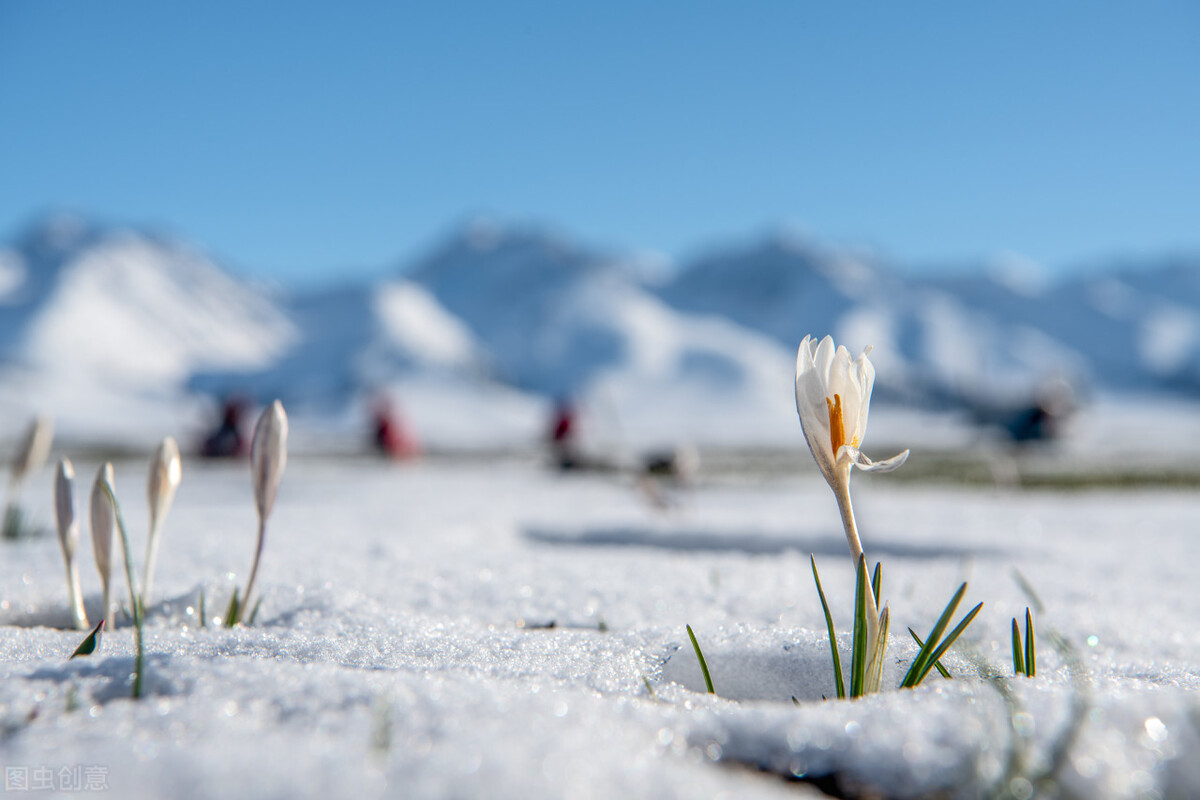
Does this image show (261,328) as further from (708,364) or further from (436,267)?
(708,364)

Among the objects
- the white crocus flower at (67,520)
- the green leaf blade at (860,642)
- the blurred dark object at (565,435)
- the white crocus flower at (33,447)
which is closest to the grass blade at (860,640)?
the green leaf blade at (860,642)

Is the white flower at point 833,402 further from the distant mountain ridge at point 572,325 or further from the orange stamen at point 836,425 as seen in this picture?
the distant mountain ridge at point 572,325

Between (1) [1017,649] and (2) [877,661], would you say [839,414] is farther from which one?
(1) [1017,649]

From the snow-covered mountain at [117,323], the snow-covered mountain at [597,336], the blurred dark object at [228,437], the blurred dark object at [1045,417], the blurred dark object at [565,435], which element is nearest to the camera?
Result: the blurred dark object at [565,435]

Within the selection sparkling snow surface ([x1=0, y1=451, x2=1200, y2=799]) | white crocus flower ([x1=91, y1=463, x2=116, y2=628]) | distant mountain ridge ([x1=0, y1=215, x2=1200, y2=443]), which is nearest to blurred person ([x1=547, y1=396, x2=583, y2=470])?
sparkling snow surface ([x1=0, y1=451, x2=1200, y2=799])

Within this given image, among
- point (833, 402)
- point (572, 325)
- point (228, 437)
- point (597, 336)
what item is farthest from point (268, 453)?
point (572, 325)

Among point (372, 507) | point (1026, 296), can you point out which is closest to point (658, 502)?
point (372, 507)
